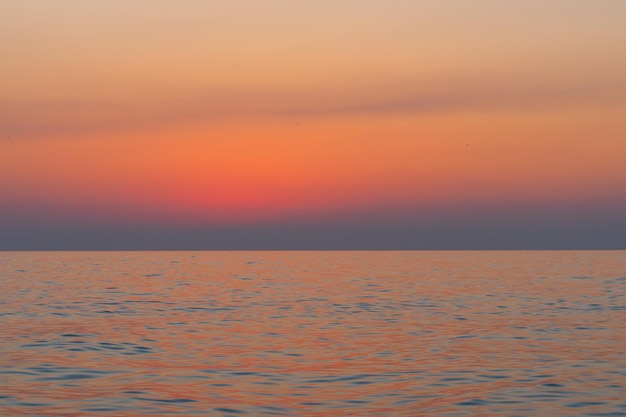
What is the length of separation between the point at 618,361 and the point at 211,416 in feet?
47.0

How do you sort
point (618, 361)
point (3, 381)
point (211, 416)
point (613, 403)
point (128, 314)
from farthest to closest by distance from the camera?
point (128, 314)
point (618, 361)
point (3, 381)
point (613, 403)
point (211, 416)

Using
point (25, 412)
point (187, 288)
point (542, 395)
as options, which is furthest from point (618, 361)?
point (187, 288)

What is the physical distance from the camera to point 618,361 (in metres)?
27.8

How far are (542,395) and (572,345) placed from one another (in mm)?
10234

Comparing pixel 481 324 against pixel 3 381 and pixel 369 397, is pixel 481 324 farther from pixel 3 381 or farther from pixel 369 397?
pixel 3 381

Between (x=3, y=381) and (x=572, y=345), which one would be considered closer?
(x=3, y=381)

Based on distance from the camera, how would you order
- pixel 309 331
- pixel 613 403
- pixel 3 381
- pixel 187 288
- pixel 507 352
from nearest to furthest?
pixel 613 403
pixel 3 381
pixel 507 352
pixel 309 331
pixel 187 288

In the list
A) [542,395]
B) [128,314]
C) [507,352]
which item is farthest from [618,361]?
[128,314]

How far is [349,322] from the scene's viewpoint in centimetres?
4091

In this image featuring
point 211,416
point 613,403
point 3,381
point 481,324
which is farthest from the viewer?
point 481,324

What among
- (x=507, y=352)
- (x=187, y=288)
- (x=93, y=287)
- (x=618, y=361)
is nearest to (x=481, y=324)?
(x=507, y=352)

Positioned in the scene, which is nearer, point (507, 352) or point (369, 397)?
point (369, 397)

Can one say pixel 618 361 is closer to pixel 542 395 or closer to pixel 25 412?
pixel 542 395

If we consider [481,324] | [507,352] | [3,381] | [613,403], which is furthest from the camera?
[481,324]
